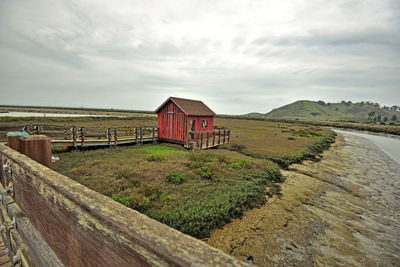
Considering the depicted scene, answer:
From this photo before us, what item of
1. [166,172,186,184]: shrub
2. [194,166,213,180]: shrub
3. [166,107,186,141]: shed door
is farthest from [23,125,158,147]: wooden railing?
[194,166,213,180]: shrub

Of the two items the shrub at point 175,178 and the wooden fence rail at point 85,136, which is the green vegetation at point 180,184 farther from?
the wooden fence rail at point 85,136

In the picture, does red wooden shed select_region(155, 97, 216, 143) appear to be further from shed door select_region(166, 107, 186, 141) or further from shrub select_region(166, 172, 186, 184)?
A: shrub select_region(166, 172, 186, 184)

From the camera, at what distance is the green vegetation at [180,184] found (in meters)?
6.12

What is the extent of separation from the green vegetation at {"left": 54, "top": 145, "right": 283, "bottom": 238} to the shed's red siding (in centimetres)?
480

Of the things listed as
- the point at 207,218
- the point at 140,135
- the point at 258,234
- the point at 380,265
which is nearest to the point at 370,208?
the point at 380,265

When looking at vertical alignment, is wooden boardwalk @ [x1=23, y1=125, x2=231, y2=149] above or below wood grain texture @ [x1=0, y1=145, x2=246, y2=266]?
below

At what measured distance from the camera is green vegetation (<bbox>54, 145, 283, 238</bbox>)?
20.1ft

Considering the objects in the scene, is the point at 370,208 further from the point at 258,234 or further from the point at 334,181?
the point at 258,234

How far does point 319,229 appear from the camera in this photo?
21.6 ft

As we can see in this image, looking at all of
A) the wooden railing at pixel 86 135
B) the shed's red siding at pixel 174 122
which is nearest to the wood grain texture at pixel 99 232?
the wooden railing at pixel 86 135

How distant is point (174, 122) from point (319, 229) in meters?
13.6

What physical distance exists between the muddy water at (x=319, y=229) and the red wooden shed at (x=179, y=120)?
9.52m

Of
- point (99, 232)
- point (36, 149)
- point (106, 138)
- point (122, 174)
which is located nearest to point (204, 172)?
point (122, 174)

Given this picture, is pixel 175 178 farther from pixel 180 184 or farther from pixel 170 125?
pixel 170 125
